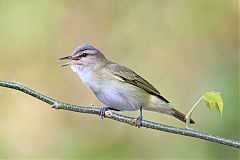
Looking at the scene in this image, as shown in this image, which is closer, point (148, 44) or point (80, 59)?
point (80, 59)

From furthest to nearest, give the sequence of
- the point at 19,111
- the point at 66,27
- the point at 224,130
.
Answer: the point at 66,27 < the point at 19,111 < the point at 224,130

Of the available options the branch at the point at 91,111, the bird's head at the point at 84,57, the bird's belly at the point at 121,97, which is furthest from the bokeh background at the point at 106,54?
the branch at the point at 91,111

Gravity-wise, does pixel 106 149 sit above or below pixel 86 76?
below

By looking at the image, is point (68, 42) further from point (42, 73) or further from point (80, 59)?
point (80, 59)

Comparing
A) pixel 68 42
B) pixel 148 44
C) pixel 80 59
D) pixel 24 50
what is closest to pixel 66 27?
pixel 68 42

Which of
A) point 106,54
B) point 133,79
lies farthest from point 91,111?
point 106,54

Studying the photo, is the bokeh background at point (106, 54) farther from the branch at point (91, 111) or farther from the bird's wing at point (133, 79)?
the branch at point (91, 111)

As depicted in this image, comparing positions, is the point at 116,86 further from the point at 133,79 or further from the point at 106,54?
the point at 106,54
